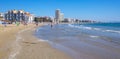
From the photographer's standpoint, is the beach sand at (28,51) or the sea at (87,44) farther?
the sea at (87,44)

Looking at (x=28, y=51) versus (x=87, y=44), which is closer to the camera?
(x=28, y=51)

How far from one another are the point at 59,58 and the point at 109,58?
2.49 meters

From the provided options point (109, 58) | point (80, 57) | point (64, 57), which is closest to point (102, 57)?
point (109, 58)

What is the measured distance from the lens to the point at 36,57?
32.2 ft

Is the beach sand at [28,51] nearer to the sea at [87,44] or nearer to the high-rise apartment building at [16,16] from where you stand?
the sea at [87,44]

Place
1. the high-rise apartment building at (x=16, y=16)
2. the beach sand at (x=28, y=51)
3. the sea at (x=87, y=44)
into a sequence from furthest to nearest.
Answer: the high-rise apartment building at (x=16, y=16) → the sea at (x=87, y=44) → the beach sand at (x=28, y=51)

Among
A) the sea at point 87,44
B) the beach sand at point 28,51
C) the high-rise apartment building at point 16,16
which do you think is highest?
the high-rise apartment building at point 16,16

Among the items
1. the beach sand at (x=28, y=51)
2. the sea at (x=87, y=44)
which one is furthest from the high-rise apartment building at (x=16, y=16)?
the beach sand at (x=28, y=51)

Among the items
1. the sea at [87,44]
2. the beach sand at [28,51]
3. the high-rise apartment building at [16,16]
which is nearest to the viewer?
the beach sand at [28,51]

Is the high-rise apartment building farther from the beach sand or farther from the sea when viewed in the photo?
the beach sand

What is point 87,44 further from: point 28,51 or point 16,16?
point 16,16

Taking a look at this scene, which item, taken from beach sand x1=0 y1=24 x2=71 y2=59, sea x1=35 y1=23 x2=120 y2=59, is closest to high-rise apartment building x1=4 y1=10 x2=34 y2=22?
sea x1=35 y1=23 x2=120 y2=59

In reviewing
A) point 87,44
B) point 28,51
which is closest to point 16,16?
point 87,44

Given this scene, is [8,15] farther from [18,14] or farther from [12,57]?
[12,57]
